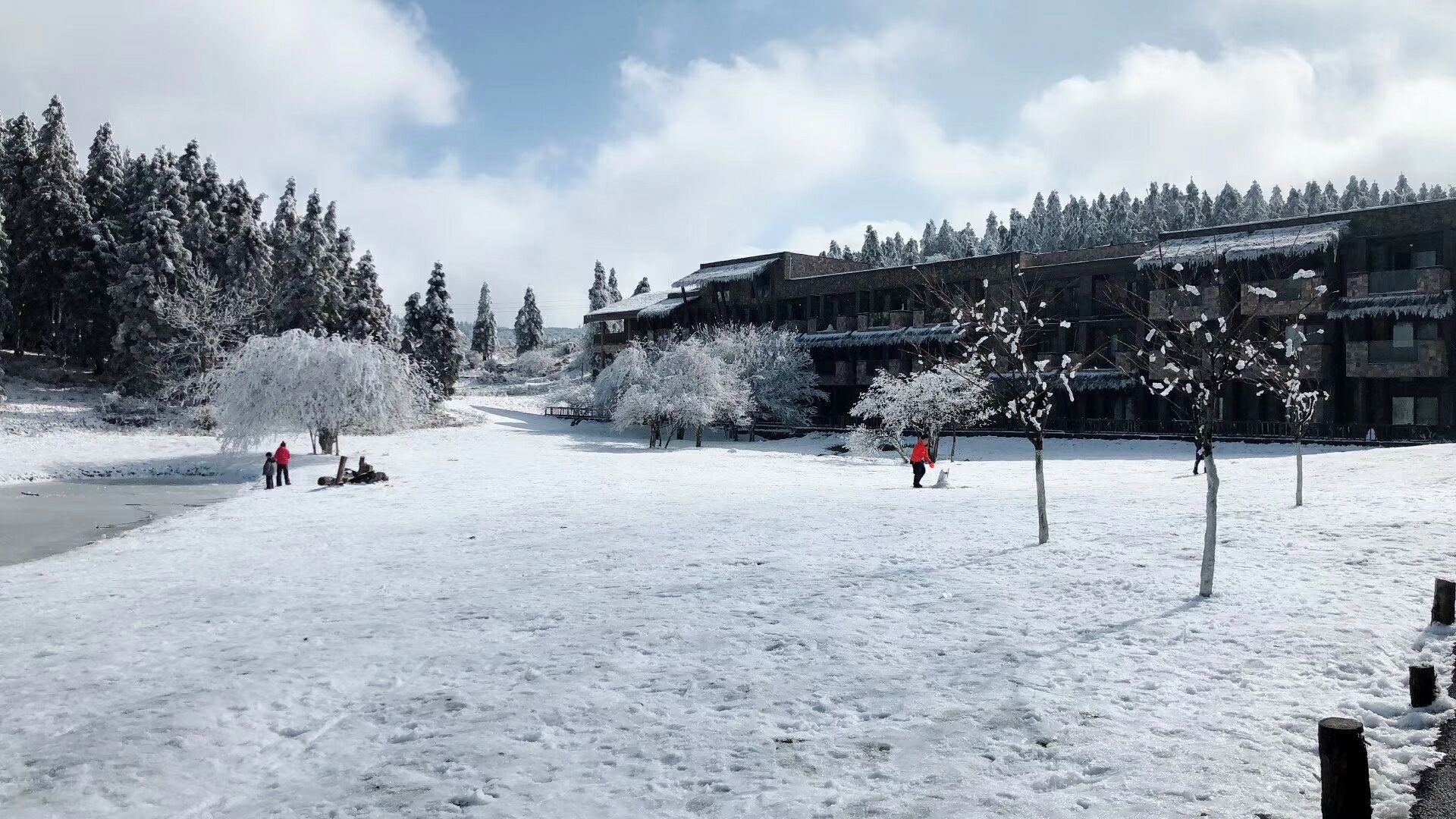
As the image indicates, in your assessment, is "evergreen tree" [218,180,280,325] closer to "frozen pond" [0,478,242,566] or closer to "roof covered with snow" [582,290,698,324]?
"roof covered with snow" [582,290,698,324]

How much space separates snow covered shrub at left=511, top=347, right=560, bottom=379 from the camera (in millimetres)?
123500

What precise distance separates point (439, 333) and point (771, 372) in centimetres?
3525

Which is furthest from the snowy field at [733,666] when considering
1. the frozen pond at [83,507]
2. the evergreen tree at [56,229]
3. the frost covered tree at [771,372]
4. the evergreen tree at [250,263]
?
the evergreen tree at [56,229]

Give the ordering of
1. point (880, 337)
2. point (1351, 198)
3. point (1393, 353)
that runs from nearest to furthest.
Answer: point (1393, 353) → point (880, 337) → point (1351, 198)

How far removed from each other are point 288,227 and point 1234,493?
253 ft

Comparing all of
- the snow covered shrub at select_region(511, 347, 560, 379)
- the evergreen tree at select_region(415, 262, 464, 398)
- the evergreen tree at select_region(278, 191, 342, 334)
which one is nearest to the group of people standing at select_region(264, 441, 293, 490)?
the evergreen tree at select_region(278, 191, 342, 334)

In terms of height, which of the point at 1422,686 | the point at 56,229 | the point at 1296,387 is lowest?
the point at 1422,686

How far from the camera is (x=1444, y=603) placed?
34.2 feet

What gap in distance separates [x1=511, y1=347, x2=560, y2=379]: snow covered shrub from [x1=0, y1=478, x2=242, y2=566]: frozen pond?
8579 cm

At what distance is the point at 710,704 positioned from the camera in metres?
8.85

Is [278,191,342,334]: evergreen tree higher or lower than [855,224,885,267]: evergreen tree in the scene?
lower

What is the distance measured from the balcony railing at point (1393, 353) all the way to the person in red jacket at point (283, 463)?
157 feet

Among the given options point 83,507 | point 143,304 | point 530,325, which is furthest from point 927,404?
point 530,325

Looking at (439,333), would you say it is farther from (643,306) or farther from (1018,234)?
(1018,234)
